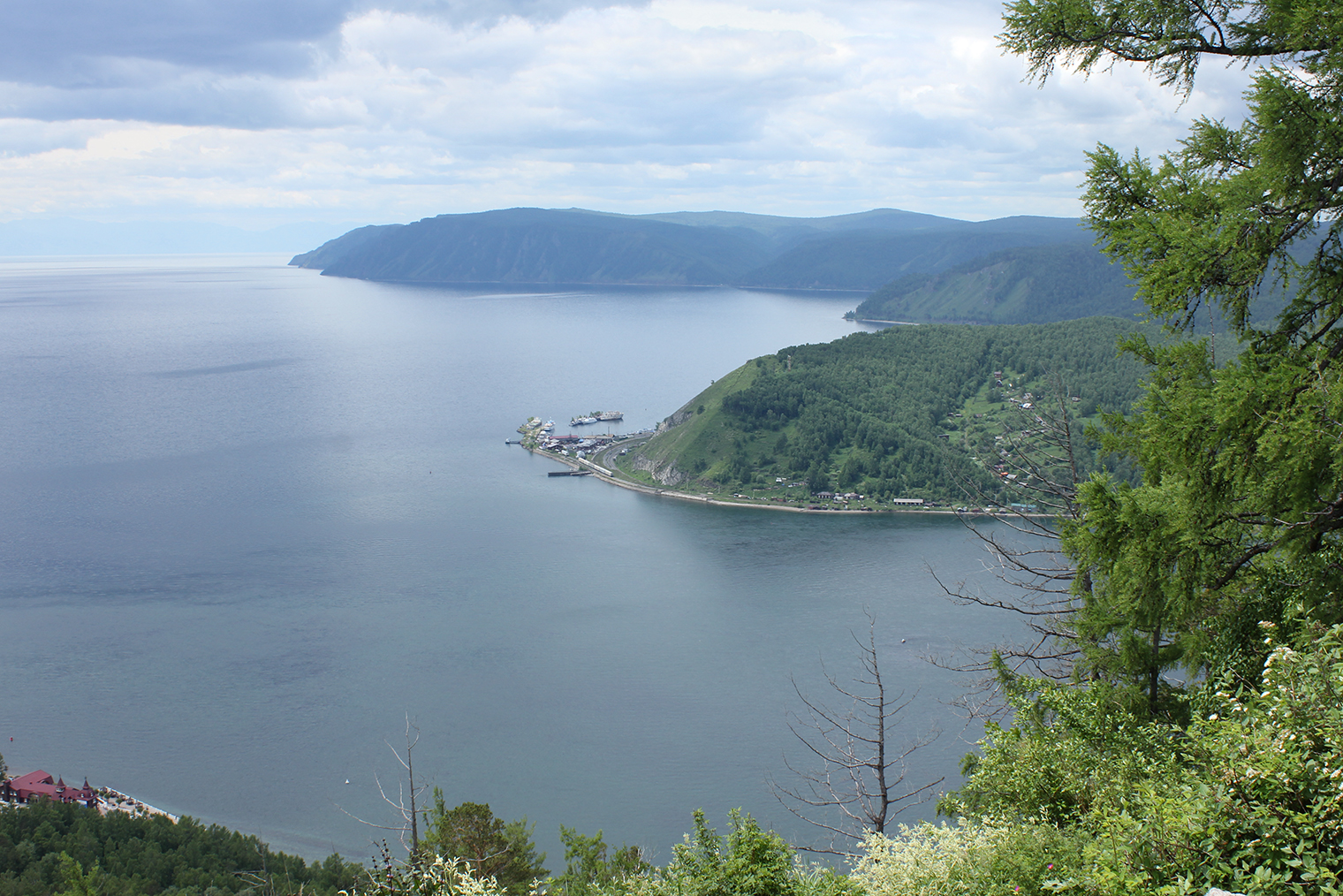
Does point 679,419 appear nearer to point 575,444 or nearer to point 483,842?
point 575,444

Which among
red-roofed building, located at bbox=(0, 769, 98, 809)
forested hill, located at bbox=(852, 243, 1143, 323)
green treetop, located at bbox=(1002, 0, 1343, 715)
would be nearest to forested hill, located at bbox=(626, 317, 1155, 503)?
red-roofed building, located at bbox=(0, 769, 98, 809)

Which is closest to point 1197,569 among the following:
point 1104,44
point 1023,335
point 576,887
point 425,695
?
point 1104,44

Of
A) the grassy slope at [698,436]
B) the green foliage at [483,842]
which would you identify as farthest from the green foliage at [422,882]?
the grassy slope at [698,436]

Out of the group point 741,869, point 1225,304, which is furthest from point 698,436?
point 1225,304

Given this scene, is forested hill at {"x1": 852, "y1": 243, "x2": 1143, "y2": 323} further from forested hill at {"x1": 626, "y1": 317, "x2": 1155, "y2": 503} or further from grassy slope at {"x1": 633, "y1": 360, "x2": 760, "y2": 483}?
grassy slope at {"x1": 633, "y1": 360, "x2": 760, "y2": 483}

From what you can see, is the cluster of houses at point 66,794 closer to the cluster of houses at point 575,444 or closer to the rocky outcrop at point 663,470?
the rocky outcrop at point 663,470

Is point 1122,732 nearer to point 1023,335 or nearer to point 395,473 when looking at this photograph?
point 395,473
